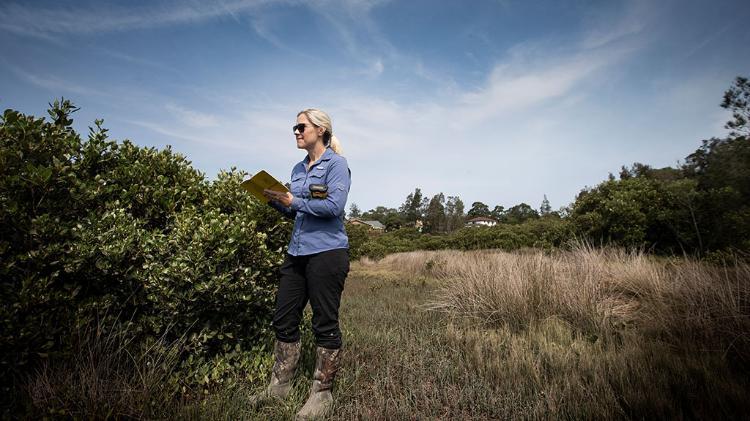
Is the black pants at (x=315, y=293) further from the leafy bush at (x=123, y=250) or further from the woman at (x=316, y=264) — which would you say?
the leafy bush at (x=123, y=250)

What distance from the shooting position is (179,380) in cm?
258

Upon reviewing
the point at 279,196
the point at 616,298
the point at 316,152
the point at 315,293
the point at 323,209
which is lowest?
the point at 616,298

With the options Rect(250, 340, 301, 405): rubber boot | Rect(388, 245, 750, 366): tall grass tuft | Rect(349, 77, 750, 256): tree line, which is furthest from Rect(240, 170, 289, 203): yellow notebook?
Rect(349, 77, 750, 256): tree line

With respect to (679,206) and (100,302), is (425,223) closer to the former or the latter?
(679,206)

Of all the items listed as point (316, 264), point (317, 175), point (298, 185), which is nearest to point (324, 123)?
point (317, 175)

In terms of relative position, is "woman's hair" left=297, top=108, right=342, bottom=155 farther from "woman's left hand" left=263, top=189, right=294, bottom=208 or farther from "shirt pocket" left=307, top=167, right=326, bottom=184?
"woman's left hand" left=263, top=189, right=294, bottom=208

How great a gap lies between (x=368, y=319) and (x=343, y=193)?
3.62 m

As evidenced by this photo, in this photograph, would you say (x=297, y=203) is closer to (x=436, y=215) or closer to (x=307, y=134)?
(x=307, y=134)

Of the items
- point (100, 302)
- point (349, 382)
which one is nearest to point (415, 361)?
point (349, 382)

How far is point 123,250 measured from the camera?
2340mm

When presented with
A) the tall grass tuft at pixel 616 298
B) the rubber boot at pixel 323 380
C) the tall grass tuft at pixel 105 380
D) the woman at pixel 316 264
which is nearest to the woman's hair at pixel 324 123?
the woman at pixel 316 264

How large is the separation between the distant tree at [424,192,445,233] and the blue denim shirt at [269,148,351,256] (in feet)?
221

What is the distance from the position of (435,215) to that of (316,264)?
230 feet

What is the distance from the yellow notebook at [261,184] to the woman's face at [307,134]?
1.70 ft
